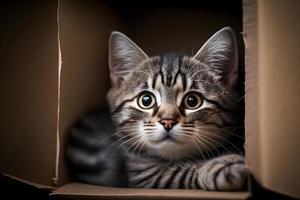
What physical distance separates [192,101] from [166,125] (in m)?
0.12

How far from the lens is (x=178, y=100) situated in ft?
3.97

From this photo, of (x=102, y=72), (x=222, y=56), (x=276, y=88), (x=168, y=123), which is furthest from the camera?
(x=102, y=72)

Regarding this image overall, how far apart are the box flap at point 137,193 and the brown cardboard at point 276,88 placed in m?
0.09

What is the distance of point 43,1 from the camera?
47.1 inches

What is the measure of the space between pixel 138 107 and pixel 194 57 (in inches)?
8.3

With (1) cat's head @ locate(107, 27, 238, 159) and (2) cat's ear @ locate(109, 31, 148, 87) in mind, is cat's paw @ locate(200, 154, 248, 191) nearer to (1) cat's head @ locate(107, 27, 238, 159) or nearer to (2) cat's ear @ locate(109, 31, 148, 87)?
(1) cat's head @ locate(107, 27, 238, 159)

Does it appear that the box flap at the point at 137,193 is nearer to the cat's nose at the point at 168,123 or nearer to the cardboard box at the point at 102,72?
the cardboard box at the point at 102,72

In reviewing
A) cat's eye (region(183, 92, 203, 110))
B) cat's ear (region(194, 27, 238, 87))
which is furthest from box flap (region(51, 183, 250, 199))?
cat's ear (region(194, 27, 238, 87))

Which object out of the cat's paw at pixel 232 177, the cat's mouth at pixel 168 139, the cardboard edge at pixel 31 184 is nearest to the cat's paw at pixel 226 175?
the cat's paw at pixel 232 177

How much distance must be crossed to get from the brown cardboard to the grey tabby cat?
181mm

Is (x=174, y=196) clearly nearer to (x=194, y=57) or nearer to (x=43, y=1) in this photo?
(x=194, y=57)

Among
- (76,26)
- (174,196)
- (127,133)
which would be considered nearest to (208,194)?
(174,196)

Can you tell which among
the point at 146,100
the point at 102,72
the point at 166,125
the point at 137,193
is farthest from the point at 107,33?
the point at 137,193

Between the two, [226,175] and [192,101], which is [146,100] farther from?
[226,175]
